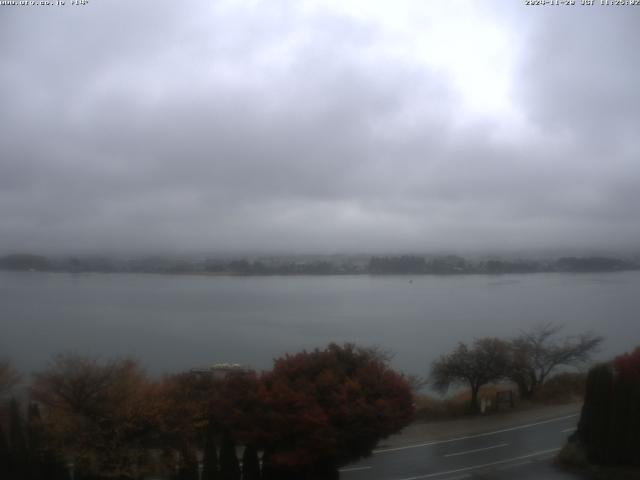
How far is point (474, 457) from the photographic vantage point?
13281mm

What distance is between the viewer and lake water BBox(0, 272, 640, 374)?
22.5 metres

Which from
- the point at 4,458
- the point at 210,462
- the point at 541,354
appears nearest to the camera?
the point at 4,458

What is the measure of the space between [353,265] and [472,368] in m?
13.3

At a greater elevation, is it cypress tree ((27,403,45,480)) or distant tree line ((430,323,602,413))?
cypress tree ((27,403,45,480))

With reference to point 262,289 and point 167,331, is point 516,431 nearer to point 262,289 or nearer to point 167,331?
point 167,331

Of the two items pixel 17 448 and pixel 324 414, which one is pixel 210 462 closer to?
pixel 324 414

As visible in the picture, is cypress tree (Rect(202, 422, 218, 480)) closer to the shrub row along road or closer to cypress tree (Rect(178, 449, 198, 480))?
cypress tree (Rect(178, 449, 198, 480))

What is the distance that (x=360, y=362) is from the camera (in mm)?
11523

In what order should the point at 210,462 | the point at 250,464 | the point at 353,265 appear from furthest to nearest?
1. the point at 353,265
2. the point at 250,464
3. the point at 210,462

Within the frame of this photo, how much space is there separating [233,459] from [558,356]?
1598 centimetres

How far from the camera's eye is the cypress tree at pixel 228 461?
995 cm

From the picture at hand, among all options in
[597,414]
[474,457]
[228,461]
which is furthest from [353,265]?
[228,461]

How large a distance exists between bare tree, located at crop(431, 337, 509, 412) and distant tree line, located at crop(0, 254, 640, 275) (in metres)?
11.2

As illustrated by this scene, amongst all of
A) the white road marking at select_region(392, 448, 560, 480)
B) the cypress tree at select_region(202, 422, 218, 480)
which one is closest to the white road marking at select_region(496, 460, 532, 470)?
the white road marking at select_region(392, 448, 560, 480)
